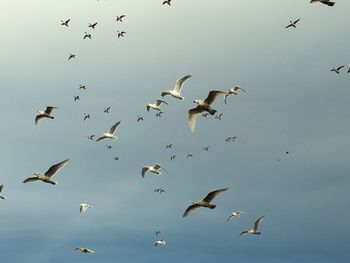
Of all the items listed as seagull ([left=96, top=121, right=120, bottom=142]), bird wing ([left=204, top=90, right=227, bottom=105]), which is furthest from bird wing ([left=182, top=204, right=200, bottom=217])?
seagull ([left=96, top=121, right=120, bottom=142])

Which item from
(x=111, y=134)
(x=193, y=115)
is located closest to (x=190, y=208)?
(x=193, y=115)

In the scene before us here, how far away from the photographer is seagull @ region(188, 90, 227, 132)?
57.1m

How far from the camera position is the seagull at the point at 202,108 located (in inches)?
2248

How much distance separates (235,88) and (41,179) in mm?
30158

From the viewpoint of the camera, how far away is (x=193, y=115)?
59.0m

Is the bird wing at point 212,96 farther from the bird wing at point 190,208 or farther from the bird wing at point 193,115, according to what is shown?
the bird wing at point 190,208

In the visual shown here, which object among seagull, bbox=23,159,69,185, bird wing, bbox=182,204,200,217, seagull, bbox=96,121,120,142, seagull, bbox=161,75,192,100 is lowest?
bird wing, bbox=182,204,200,217

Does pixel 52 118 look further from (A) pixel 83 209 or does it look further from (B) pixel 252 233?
(B) pixel 252 233

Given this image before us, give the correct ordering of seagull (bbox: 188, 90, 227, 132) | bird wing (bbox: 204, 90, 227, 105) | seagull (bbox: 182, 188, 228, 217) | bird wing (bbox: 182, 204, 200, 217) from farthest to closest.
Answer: seagull (bbox: 188, 90, 227, 132) < bird wing (bbox: 204, 90, 227, 105) < bird wing (bbox: 182, 204, 200, 217) < seagull (bbox: 182, 188, 228, 217)

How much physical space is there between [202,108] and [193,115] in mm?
1468

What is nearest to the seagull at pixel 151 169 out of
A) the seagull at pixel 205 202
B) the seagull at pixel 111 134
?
the seagull at pixel 111 134

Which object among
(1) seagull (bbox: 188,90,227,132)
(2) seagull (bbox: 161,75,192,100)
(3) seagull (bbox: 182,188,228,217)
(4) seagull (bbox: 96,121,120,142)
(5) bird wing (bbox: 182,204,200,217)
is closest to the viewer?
(3) seagull (bbox: 182,188,228,217)

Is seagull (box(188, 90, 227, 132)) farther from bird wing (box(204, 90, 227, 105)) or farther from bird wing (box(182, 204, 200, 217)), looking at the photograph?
bird wing (box(182, 204, 200, 217))

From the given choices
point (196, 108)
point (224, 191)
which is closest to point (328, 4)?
point (196, 108)
